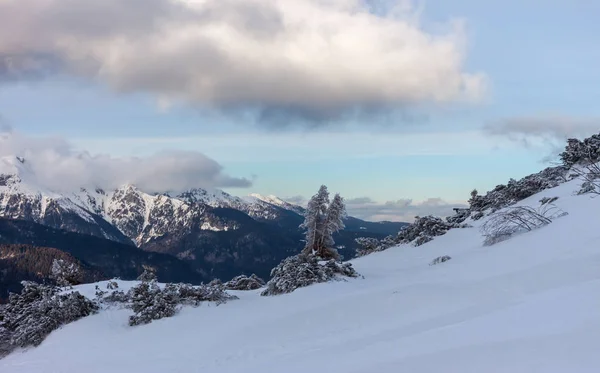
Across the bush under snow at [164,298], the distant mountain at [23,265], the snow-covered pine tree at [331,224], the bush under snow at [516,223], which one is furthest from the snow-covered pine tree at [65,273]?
the distant mountain at [23,265]

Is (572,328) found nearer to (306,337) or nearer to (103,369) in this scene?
(306,337)

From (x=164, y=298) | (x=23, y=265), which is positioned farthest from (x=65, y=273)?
(x=23, y=265)

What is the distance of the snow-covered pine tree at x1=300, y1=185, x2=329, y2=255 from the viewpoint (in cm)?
2667

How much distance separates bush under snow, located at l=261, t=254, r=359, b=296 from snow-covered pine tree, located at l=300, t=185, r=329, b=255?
9823mm

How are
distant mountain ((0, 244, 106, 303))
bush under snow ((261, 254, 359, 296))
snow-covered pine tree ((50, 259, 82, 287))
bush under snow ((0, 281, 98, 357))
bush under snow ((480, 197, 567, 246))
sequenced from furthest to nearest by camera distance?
distant mountain ((0, 244, 106, 303)) < snow-covered pine tree ((50, 259, 82, 287)) < bush under snow ((261, 254, 359, 296)) < bush under snow ((480, 197, 567, 246)) < bush under snow ((0, 281, 98, 357))

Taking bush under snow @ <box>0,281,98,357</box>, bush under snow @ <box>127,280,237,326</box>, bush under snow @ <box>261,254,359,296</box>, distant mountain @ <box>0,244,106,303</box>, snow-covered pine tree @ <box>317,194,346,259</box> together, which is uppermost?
snow-covered pine tree @ <box>317,194,346,259</box>

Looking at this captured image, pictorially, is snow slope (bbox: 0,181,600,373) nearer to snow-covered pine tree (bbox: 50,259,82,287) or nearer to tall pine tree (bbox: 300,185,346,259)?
snow-covered pine tree (bbox: 50,259,82,287)

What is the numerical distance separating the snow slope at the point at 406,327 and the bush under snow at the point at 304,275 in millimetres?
564

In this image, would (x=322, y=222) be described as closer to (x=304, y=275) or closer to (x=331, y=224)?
(x=331, y=224)

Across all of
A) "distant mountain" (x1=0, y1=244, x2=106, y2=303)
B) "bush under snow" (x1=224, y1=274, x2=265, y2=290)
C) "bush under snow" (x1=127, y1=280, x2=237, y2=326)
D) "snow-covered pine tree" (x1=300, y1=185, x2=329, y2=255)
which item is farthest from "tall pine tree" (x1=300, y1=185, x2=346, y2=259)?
"distant mountain" (x1=0, y1=244, x2=106, y2=303)

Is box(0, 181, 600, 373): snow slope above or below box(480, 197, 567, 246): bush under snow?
below

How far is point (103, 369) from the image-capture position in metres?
11.2

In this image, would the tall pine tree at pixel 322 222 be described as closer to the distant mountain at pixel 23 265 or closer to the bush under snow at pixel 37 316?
the bush under snow at pixel 37 316

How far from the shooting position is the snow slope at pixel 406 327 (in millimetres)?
5766
